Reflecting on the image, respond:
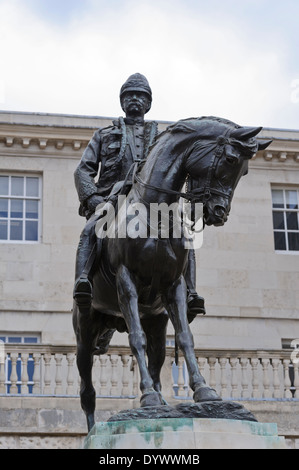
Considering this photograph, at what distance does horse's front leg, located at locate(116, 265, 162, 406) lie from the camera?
794 cm

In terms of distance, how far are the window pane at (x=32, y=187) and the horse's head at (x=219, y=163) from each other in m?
16.1

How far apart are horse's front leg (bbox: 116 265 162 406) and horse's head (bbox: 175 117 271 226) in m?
0.80

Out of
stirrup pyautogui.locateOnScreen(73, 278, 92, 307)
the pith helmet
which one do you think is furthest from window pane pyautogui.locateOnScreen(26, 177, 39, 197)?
stirrup pyautogui.locateOnScreen(73, 278, 92, 307)

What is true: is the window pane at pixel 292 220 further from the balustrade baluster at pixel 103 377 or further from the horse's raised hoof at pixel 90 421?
the horse's raised hoof at pixel 90 421

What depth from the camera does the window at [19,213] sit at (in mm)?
23719

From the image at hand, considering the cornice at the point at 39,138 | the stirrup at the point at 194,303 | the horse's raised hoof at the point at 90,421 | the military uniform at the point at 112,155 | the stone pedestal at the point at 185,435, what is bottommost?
the stone pedestal at the point at 185,435

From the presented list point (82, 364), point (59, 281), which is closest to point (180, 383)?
point (59, 281)

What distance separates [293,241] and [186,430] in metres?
17.9

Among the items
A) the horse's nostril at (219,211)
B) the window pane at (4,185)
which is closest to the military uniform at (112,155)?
the horse's nostril at (219,211)

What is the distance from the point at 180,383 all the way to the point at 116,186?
32.3ft

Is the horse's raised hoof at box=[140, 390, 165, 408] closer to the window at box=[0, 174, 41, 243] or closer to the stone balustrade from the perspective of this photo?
the stone balustrade

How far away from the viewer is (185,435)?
287 inches

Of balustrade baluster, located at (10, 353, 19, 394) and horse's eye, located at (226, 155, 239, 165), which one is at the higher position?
balustrade baluster, located at (10, 353, 19, 394)
